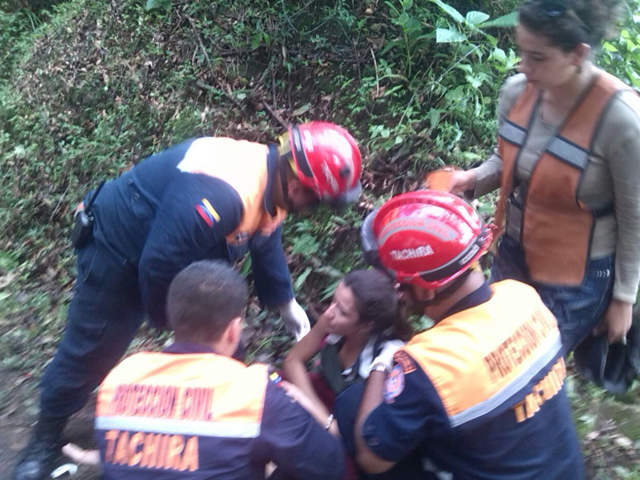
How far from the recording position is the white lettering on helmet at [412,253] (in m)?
1.90

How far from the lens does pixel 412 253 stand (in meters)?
1.93

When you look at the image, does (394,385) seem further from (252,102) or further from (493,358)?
(252,102)

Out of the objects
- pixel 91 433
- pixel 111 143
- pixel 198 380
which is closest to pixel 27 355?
pixel 91 433

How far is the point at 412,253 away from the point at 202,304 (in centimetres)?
75

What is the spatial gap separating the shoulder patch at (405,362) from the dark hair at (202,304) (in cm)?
61

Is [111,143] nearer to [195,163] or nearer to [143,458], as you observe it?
[195,163]

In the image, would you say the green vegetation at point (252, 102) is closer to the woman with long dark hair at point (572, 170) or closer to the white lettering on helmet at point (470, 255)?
the woman with long dark hair at point (572, 170)

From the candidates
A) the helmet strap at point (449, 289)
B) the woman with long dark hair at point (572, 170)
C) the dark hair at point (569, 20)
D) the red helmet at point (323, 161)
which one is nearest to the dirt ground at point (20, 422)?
the red helmet at point (323, 161)

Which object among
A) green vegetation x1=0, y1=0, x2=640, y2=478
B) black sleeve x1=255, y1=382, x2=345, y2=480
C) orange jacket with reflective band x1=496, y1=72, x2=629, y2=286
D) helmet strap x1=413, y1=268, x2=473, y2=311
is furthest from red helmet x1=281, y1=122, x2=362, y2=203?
green vegetation x1=0, y1=0, x2=640, y2=478

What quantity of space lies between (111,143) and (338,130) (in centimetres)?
460

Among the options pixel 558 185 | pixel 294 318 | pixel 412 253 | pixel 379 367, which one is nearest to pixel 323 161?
pixel 412 253

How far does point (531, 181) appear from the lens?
2.43 m

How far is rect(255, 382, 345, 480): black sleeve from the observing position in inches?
71.2

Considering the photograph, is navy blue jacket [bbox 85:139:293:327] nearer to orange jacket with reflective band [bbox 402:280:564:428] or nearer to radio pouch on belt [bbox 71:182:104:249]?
radio pouch on belt [bbox 71:182:104:249]
